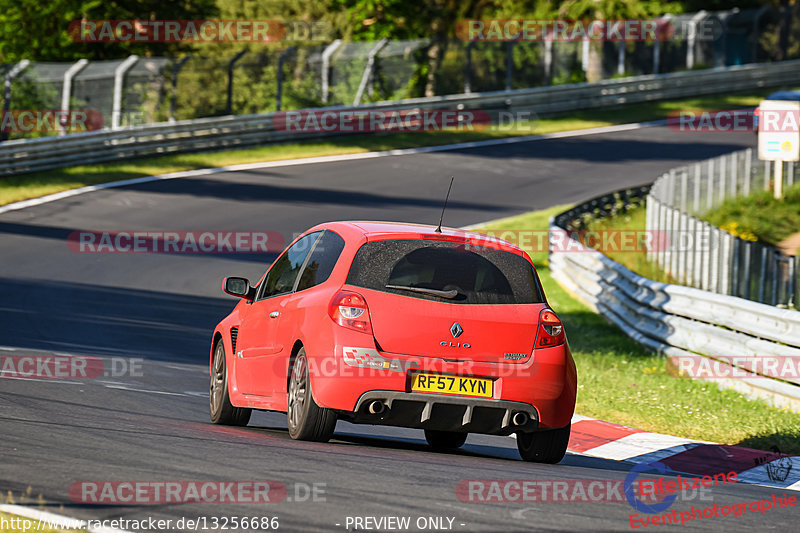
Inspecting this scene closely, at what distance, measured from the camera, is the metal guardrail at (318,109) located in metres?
28.4

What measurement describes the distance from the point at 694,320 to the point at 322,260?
21.0 feet

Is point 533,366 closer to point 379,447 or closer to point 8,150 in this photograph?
point 379,447

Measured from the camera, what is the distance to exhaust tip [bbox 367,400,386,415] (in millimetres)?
7715

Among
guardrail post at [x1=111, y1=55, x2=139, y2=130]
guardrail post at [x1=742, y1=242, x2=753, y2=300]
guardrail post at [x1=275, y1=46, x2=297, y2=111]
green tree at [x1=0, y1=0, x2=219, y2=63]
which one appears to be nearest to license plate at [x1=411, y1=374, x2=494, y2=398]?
guardrail post at [x1=742, y1=242, x2=753, y2=300]

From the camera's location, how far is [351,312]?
779 centimetres

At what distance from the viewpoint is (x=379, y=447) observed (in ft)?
28.2

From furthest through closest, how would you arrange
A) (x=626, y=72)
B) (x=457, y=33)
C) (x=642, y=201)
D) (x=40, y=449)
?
(x=457, y=33) < (x=626, y=72) < (x=642, y=201) < (x=40, y=449)

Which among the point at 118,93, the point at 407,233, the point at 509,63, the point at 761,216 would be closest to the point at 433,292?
the point at 407,233

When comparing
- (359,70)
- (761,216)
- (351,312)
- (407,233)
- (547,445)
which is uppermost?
(407,233)

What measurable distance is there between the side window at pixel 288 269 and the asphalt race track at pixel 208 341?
1.05m

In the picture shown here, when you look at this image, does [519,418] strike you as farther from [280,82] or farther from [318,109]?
[318,109]

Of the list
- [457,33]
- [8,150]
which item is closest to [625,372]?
[8,150]

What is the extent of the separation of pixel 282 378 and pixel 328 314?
87 cm

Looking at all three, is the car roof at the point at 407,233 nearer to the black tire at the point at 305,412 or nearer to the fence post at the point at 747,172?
the black tire at the point at 305,412
